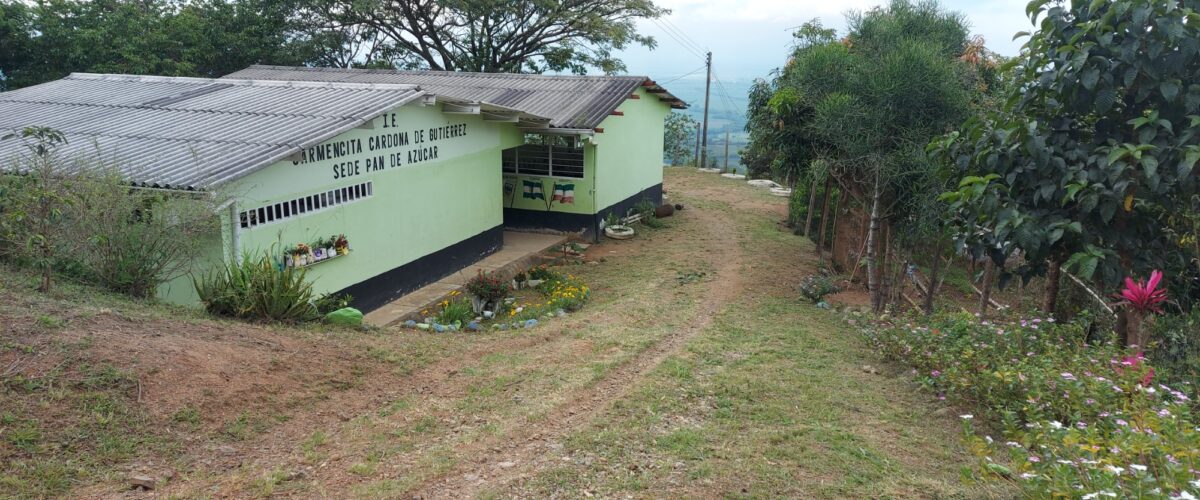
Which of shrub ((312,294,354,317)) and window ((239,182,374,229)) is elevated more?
window ((239,182,374,229))

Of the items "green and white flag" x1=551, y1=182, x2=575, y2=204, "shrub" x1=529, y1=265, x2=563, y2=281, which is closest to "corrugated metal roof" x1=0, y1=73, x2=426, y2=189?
"shrub" x1=529, y1=265, x2=563, y2=281

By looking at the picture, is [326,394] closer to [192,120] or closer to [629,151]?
[192,120]

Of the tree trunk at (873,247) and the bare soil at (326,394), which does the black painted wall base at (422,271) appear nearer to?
the bare soil at (326,394)

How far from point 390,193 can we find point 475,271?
2.67 meters

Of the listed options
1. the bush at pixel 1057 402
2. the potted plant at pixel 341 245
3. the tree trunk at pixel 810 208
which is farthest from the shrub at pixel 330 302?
the tree trunk at pixel 810 208

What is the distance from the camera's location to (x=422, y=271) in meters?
14.2

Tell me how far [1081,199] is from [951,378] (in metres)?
1.79

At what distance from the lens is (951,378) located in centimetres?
738

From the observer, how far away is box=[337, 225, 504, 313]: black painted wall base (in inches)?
501

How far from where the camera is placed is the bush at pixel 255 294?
9.18 meters

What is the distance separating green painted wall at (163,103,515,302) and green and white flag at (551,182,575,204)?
7.96 feet

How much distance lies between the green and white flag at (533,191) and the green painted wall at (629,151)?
1258 millimetres

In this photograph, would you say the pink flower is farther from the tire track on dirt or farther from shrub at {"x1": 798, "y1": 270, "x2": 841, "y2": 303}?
shrub at {"x1": 798, "y1": 270, "x2": 841, "y2": 303}

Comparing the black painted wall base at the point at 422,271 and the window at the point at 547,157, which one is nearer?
the black painted wall base at the point at 422,271
